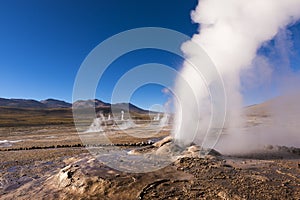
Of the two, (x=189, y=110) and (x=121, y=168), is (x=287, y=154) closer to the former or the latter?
(x=189, y=110)

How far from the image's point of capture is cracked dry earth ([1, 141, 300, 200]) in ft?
22.8

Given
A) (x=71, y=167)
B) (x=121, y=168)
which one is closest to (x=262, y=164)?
(x=121, y=168)

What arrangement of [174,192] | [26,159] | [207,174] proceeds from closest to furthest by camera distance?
[174,192]
[207,174]
[26,159]

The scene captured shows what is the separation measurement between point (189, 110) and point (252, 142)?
549 cm

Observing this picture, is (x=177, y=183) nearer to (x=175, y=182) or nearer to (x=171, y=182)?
(x=175, y=182)

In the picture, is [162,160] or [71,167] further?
[162,160]

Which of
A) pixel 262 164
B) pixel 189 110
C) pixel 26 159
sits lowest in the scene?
pixel 26 159

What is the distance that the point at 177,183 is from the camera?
7680 mm

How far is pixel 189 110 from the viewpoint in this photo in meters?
19.3

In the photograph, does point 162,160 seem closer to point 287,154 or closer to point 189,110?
point 287,154

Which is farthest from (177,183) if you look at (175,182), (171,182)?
(171,182)

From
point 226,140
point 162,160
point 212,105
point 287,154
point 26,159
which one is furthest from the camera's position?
point 212,105

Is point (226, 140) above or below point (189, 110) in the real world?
below

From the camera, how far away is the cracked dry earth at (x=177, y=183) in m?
6.94
